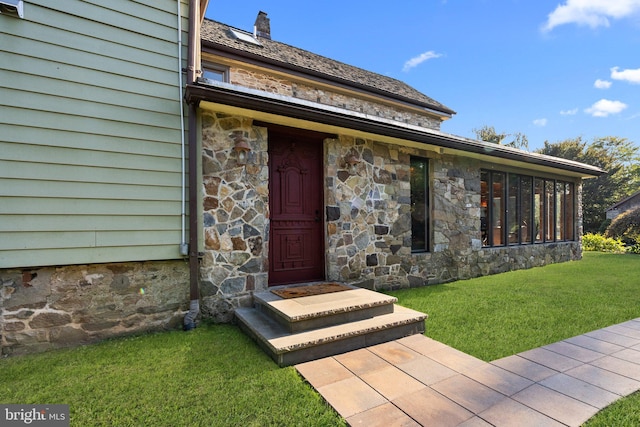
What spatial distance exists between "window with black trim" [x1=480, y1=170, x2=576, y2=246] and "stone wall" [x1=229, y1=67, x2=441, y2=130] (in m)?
4.05

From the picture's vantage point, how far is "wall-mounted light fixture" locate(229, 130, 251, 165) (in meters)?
3.65

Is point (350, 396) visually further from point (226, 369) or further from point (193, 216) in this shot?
point (193, 216)

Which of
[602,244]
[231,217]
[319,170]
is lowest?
[602,244]

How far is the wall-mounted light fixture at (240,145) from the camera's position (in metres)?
3.65

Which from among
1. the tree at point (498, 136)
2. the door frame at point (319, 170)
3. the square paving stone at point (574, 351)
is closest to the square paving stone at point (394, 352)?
the square paving stone at point (574, 351)

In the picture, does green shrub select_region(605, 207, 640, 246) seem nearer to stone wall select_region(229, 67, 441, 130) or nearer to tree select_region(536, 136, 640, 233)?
tree select_region(536, 136, 640, 233)

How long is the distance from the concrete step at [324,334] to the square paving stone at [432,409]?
2.81ft

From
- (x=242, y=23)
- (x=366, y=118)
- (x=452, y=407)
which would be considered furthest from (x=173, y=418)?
(x=242, y=23)

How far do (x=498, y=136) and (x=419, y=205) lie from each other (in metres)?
23.9

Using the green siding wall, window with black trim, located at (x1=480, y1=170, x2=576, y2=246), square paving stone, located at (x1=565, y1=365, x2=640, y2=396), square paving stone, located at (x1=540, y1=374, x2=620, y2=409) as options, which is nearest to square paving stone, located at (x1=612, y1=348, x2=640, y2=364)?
square paving stone, located at (x1=565, y1=365, x2=640, y2=396)

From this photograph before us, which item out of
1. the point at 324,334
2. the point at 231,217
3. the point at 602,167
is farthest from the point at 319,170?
the point at 602,167

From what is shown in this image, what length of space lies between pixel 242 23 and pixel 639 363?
1130 centimetres

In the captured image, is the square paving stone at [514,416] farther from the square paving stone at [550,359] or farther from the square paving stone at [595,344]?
the square paving stone at [595,344]

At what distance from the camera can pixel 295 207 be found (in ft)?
14.1
